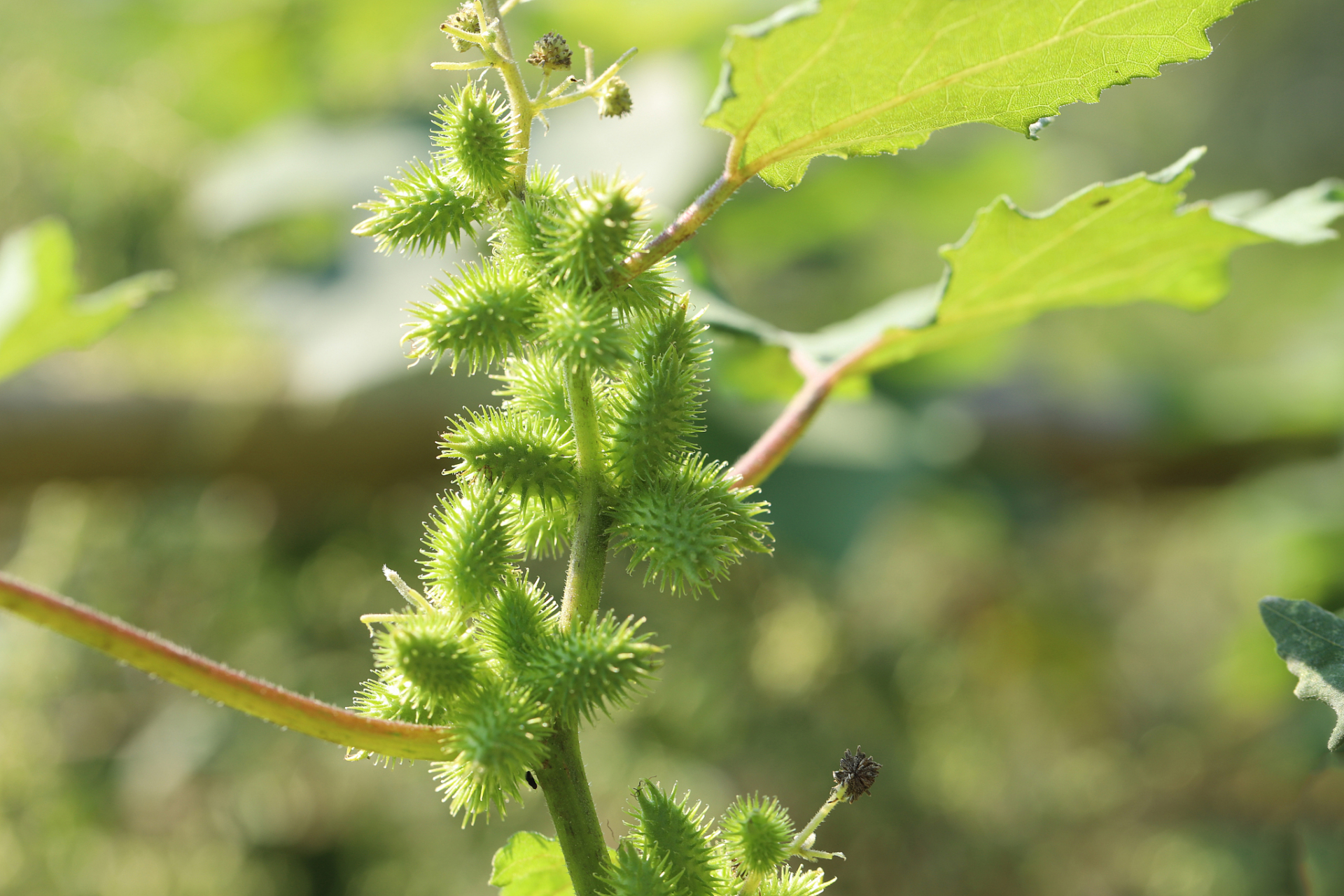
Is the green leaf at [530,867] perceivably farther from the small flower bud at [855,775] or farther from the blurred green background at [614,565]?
the blurred green background at [614,565]

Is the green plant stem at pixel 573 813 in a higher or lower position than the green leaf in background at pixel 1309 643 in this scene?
lower

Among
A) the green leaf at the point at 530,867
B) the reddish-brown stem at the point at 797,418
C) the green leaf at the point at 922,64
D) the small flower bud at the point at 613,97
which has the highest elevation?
the green leaf at the point at 922,64

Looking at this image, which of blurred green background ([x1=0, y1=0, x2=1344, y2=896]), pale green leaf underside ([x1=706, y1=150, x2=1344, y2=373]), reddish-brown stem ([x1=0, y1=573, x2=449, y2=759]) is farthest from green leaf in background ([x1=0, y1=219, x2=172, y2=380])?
blurred green background ([x1=0, y1=0, x2=1344, y2=896])

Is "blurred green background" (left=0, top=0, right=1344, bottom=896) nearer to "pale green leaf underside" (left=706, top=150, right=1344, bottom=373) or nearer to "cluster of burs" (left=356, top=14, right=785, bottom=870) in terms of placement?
"pale green leaf underside" (left=706, top=150, right=1344, bottom=373)

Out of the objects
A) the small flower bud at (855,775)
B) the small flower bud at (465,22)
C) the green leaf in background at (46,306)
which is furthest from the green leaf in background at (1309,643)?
the green leaf in background at (46,306)

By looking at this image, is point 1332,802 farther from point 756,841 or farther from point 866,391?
point 756,841

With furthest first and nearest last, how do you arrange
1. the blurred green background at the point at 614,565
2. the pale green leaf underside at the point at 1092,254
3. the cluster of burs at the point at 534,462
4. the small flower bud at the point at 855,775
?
the blurred green background at the point at 614,565 → the pale green leaf underside at the point at 1092,254 → the small flower bud at the point at 855,775 → the cluster of burs at the point at 534,462

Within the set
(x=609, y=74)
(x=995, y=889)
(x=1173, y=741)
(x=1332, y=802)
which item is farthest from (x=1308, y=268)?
(x=609, y=74)
